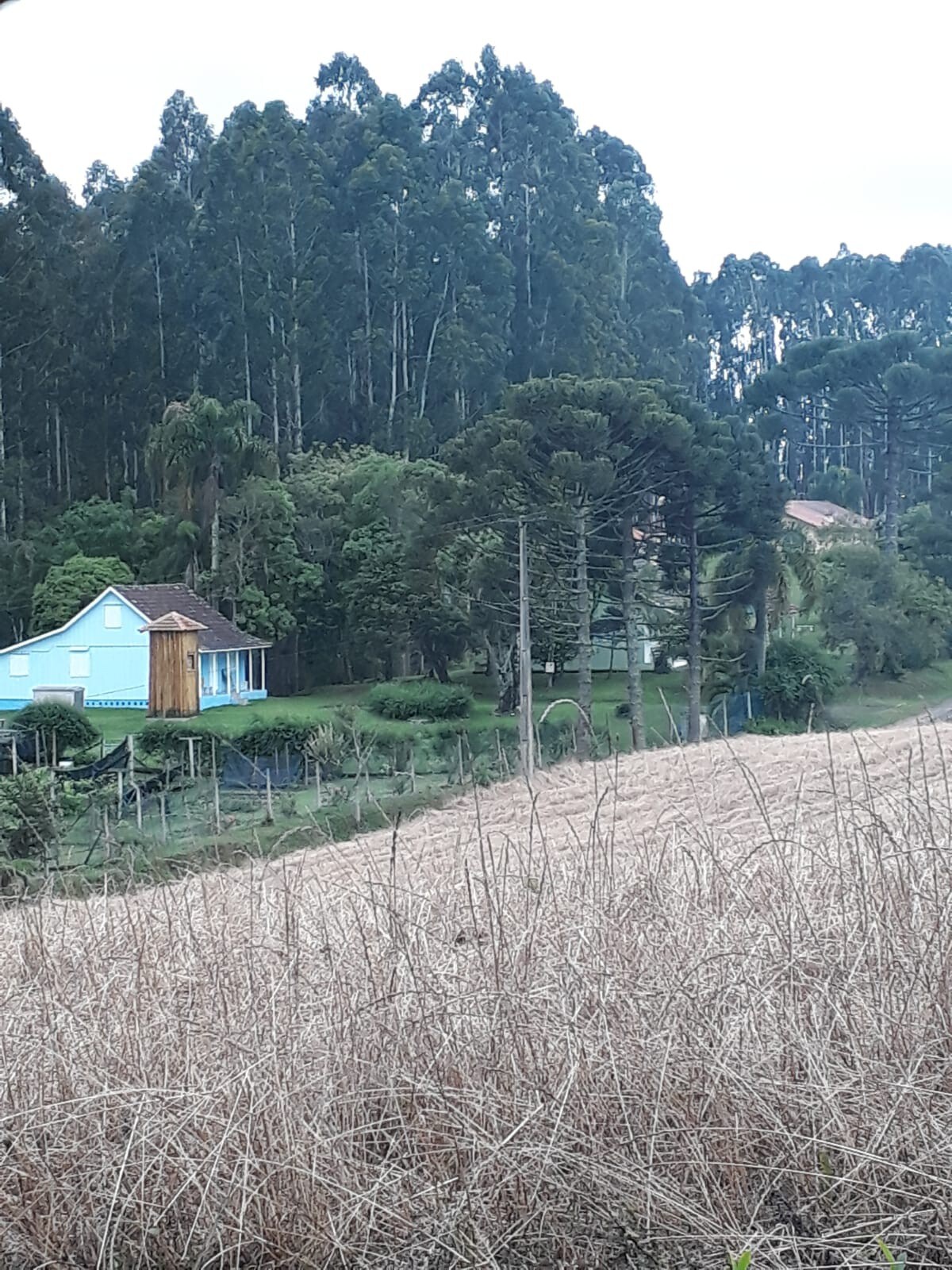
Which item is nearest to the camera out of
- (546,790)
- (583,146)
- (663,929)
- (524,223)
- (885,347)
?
(663,929)

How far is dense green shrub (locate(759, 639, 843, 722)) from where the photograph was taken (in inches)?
206

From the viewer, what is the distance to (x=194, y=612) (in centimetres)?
587

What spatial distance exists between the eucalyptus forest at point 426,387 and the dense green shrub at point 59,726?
2.09 ft

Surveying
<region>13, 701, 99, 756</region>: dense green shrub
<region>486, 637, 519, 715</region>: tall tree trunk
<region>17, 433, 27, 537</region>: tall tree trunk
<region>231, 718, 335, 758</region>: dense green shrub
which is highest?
<region>17, 433, 27, 537</region>: tall tree trunk

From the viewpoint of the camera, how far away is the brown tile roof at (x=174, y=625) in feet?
18.3

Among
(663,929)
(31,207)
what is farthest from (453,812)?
(31,207)

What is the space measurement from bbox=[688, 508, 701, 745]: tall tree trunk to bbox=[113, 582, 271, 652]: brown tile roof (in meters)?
2.06

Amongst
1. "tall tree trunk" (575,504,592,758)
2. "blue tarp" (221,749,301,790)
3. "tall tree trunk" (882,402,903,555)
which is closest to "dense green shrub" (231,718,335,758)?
"blue tarp" (221,749,301,790)

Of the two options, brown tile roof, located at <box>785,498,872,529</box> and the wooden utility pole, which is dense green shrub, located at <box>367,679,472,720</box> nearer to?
the wooden utility pole

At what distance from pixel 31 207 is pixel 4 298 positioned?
1.75 ft

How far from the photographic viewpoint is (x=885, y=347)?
5492 mm

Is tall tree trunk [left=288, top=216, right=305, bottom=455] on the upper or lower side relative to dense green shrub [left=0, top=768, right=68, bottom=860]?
upper

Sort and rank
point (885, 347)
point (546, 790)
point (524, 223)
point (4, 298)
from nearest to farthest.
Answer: point (546, 790) → point (885, 347) → point (4, 298) → point (524, 223)

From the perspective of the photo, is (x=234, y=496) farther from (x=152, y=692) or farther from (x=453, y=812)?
(x=453, y=812)
